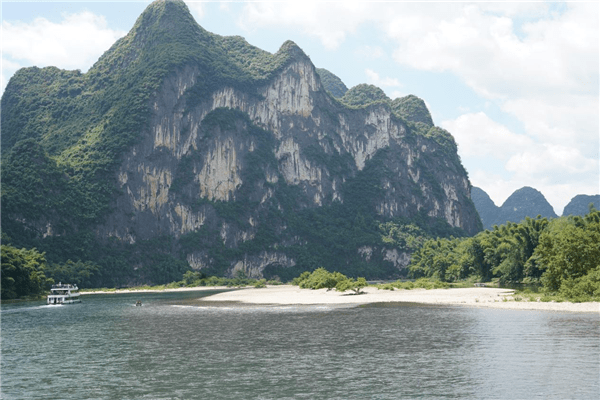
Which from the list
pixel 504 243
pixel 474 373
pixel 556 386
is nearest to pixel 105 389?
pixel 474 373

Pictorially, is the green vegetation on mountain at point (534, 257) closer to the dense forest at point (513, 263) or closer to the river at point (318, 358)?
the dense forest at point (513, 263)

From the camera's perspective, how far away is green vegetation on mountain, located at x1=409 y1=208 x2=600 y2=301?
183 feet

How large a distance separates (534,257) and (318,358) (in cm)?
6203

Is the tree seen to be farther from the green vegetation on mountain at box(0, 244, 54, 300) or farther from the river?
the green vegetation on mountain at box(0, 244, 54, 300)

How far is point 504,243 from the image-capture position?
310ft

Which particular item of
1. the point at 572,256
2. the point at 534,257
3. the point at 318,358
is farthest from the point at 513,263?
the point at 318,358

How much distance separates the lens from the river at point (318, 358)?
23.0m

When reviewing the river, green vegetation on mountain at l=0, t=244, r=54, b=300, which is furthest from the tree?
green vegetation on mountain at l=0, t=244, r=54, b=300

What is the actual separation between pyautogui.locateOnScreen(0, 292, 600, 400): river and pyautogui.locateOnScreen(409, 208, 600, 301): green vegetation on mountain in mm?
12588

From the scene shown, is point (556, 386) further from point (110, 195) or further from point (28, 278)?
point (110, 195)

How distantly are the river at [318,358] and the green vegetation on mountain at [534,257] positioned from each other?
1259cm

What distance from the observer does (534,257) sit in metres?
82.3

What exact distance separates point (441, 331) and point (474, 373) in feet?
41.7

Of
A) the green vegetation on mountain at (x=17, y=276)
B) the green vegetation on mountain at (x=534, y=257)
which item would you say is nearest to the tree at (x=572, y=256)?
the green vegetation on mountain at (x=534, y=257)
